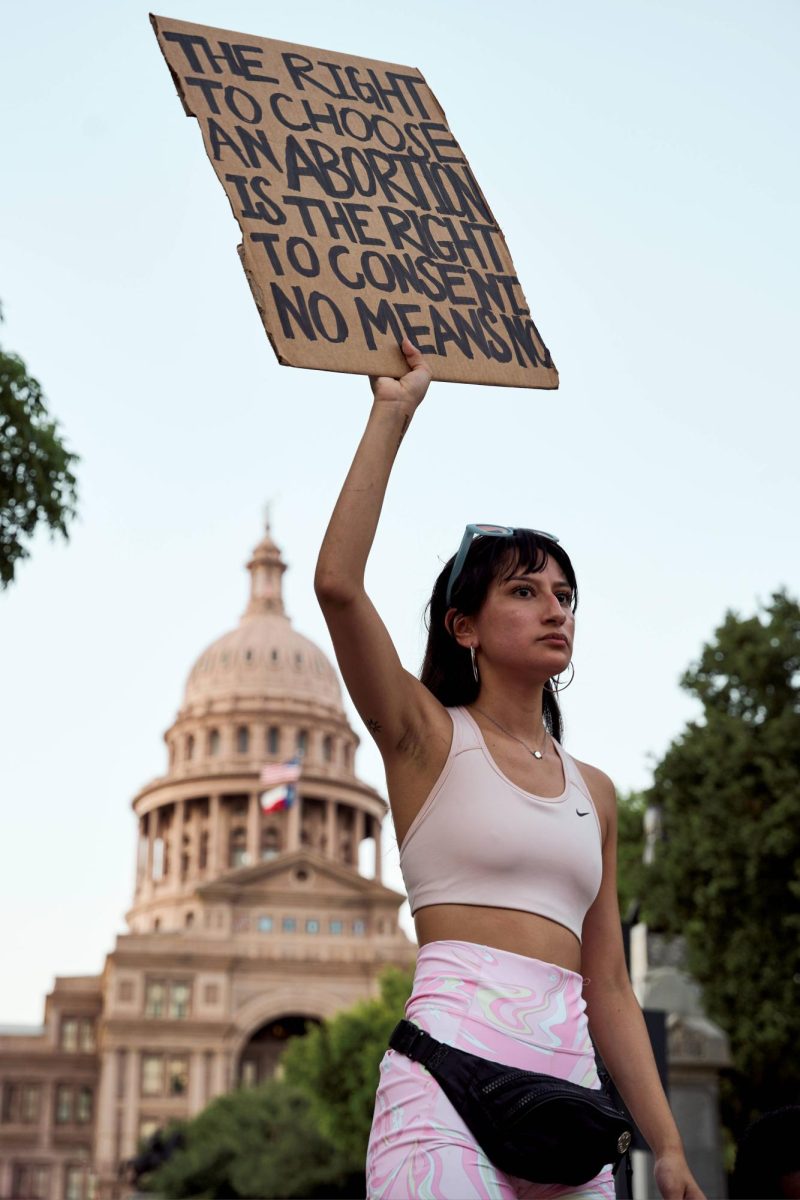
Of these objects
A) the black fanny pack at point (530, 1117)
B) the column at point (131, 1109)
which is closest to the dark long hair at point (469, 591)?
the black fanny pack at point (530, 1117)

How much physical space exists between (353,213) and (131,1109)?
7981cm

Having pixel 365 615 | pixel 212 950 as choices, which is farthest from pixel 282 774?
pixel 365 615

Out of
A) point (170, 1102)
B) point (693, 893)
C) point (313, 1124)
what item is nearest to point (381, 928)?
point (170, 1102)

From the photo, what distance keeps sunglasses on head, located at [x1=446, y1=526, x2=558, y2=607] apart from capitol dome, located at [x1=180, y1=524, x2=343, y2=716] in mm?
97232

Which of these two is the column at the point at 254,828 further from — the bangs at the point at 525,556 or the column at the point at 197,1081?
the bangs at the point at 525,556

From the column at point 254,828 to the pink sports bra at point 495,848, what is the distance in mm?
92929

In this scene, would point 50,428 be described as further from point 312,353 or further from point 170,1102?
point 170,1102

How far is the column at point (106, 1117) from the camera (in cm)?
7681

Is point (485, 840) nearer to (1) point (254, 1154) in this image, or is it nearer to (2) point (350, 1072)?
(2) point (350, 1072)

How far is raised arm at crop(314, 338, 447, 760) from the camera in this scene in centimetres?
311

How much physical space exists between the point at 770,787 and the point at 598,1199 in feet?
75.8

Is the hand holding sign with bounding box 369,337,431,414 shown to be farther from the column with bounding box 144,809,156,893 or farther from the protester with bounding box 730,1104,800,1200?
the column with bounding box 144,809,156,893

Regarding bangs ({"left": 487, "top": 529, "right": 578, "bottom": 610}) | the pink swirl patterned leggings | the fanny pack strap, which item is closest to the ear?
bangs ({"left": 487, "top": 529, "right": 578, "bottom": 610})

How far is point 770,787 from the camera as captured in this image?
25281 millimetres
